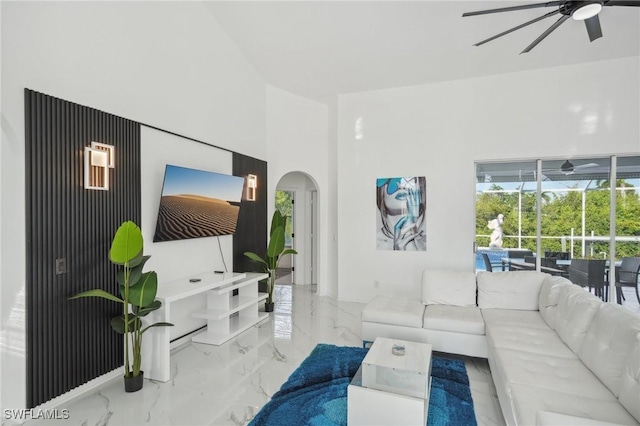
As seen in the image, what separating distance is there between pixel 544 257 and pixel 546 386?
140 inches

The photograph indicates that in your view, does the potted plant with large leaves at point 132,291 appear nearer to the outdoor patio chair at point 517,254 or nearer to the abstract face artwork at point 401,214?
the abstract face artwork at point 401,214

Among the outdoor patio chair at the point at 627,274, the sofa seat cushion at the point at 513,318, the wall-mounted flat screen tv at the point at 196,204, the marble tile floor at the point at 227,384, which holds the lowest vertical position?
the marble tile floor at the point at 227,384

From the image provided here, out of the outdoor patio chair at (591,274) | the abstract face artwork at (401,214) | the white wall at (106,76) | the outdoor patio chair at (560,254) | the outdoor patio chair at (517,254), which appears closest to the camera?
the white wall at (106,76)

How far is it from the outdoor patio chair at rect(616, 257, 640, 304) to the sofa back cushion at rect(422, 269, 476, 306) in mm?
2391

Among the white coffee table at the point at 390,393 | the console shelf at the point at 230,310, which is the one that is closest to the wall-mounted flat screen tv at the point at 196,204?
the console shelf at the point at 230,310

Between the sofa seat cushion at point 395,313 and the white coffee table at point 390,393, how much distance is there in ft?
3.01

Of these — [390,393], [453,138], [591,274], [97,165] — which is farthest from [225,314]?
[591,274]

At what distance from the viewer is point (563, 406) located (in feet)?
6.39

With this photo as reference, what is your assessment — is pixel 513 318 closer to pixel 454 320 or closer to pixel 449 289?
pixel 454 320

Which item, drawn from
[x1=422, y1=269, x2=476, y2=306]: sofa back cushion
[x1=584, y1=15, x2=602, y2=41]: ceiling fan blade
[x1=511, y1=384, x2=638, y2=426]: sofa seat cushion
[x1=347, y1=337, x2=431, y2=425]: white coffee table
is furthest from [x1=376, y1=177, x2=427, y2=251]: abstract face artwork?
[x1=511, y1=384, x2=638, y2=426]: sofa seat cushion

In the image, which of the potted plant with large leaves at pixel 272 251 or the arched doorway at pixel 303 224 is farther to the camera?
the arched doorway at pixel 303 224

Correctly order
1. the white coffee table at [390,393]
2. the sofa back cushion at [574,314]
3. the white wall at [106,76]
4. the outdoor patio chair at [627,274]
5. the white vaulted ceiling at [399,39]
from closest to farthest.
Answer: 1. the white coffee table at [390,393]
2. the white wall at [106,76]
3. the sofa back cushion at [574,314]
4. the white vaulted ceiling at [399,39]
5. the outdoor patio chair at [627,274]

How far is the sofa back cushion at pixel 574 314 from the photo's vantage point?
2.61 m

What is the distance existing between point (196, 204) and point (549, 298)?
160 inches
